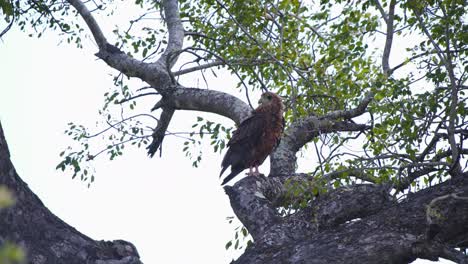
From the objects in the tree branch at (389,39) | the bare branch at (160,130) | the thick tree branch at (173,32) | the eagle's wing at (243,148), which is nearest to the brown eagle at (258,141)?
the eagle's wing at (243,148)

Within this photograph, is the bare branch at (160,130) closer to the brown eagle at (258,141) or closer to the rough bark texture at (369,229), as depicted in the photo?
the brown eagle at (258,141)

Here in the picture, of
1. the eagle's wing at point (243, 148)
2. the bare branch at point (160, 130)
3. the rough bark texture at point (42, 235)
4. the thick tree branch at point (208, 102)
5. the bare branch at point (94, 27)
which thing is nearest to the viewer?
the rough bark texture at point (42, 235)

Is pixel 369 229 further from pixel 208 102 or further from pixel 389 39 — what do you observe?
pixel 389 39

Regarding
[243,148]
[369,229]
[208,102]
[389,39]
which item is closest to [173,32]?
[208,102]

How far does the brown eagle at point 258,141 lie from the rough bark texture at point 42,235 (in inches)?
146

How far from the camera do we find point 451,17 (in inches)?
189

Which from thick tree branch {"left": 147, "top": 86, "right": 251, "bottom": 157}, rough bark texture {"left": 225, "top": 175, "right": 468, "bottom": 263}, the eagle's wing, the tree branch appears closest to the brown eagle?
the eagle's wing

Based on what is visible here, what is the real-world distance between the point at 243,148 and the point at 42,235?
4.13 m

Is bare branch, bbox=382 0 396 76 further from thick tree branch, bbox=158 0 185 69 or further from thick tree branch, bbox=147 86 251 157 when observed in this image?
thick tree branch, bbox=158 0 185 69

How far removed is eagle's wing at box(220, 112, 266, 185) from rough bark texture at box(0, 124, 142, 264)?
3678mm

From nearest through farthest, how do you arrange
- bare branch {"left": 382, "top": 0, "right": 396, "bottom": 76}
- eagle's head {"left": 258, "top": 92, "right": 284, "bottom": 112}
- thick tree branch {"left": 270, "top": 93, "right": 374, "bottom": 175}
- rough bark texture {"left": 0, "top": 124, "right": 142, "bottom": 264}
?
1. rough bark texture {"left": 0, "top": 124, "right": 142, "bottom": 264}
2. thick tree branch {"left": 270, "top": 93, "right": 374, "bottom": 175}
3. bare branch {"left": 382, "top": 0, "right": 396, "bottom": 76}
4. eagle's head {"left": 258, "top": 92, "right": 284, "bottom": 112}

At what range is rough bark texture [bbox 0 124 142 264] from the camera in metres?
2.56

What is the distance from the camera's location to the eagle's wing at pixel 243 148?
646 centimetres

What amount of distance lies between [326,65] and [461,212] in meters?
2.75
